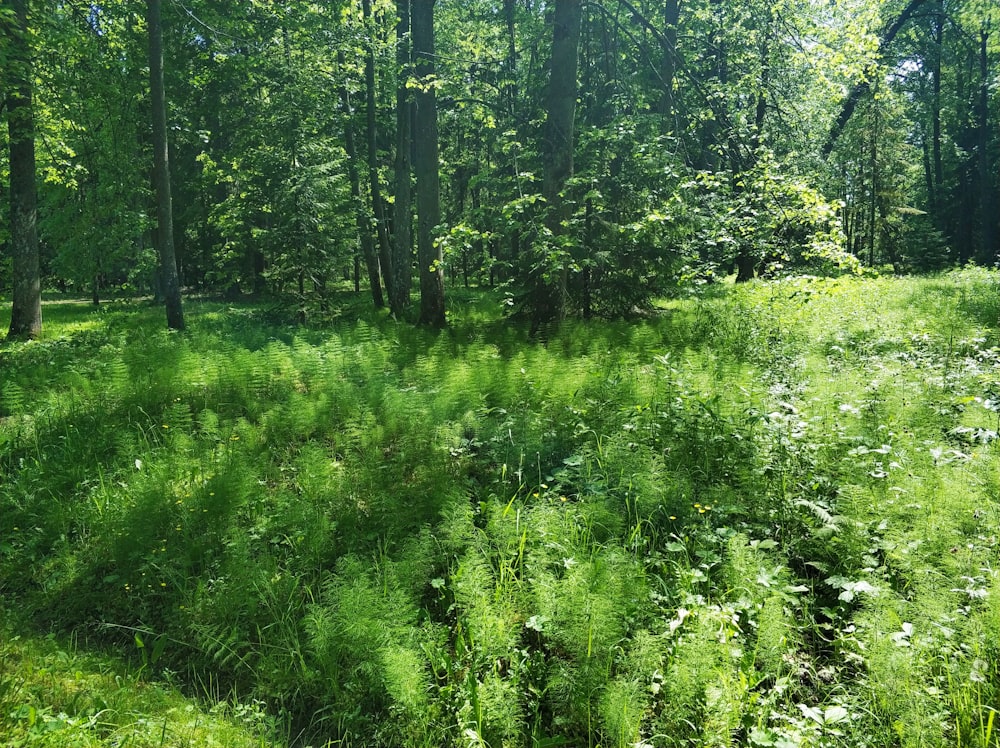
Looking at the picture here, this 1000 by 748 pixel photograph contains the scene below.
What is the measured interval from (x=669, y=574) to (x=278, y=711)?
91.5 inches

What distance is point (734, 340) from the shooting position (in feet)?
28.4

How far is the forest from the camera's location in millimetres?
2809

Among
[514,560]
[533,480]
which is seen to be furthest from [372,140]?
[514,560]

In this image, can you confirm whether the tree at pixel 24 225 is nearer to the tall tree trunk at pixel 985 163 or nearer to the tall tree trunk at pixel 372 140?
the tall tree trunk at pixel 372 140

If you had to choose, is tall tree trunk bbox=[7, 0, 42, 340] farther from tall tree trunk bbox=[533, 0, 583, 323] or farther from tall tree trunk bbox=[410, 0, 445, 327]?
tall tree trunk bbox=[533, 0, 583, 323]

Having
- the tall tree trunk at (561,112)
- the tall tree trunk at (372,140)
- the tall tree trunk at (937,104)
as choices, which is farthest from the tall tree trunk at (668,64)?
the tall tree trunk at (937,104)

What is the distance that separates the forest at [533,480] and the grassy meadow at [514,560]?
2 centimetres

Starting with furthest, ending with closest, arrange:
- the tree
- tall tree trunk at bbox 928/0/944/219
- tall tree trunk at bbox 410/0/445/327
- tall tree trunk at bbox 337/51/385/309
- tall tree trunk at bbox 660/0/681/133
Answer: tall tree trunk at bbox 928/0/944/219
tall tree trunk at bbox 337/51/385/309
the tree
tall tree trunk at bbox 410/0/445/327
tall tree trunk at bbox 660/0/681/133

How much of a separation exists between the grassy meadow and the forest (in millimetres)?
24

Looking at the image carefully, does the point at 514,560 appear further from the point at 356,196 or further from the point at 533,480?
the point at 356,196

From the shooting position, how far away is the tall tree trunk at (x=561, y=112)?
969 cm

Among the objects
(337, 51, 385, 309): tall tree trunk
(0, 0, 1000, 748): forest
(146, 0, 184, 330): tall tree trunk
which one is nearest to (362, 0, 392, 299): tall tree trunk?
(337, 51, 385, 309): tall tree trunk

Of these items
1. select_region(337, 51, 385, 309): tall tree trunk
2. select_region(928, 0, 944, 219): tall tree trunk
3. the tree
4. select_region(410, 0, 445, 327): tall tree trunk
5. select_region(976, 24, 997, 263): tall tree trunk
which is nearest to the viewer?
select_region(410, 0, 445, 327): tall tree trunk

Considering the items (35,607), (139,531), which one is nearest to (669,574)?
(139,531)
